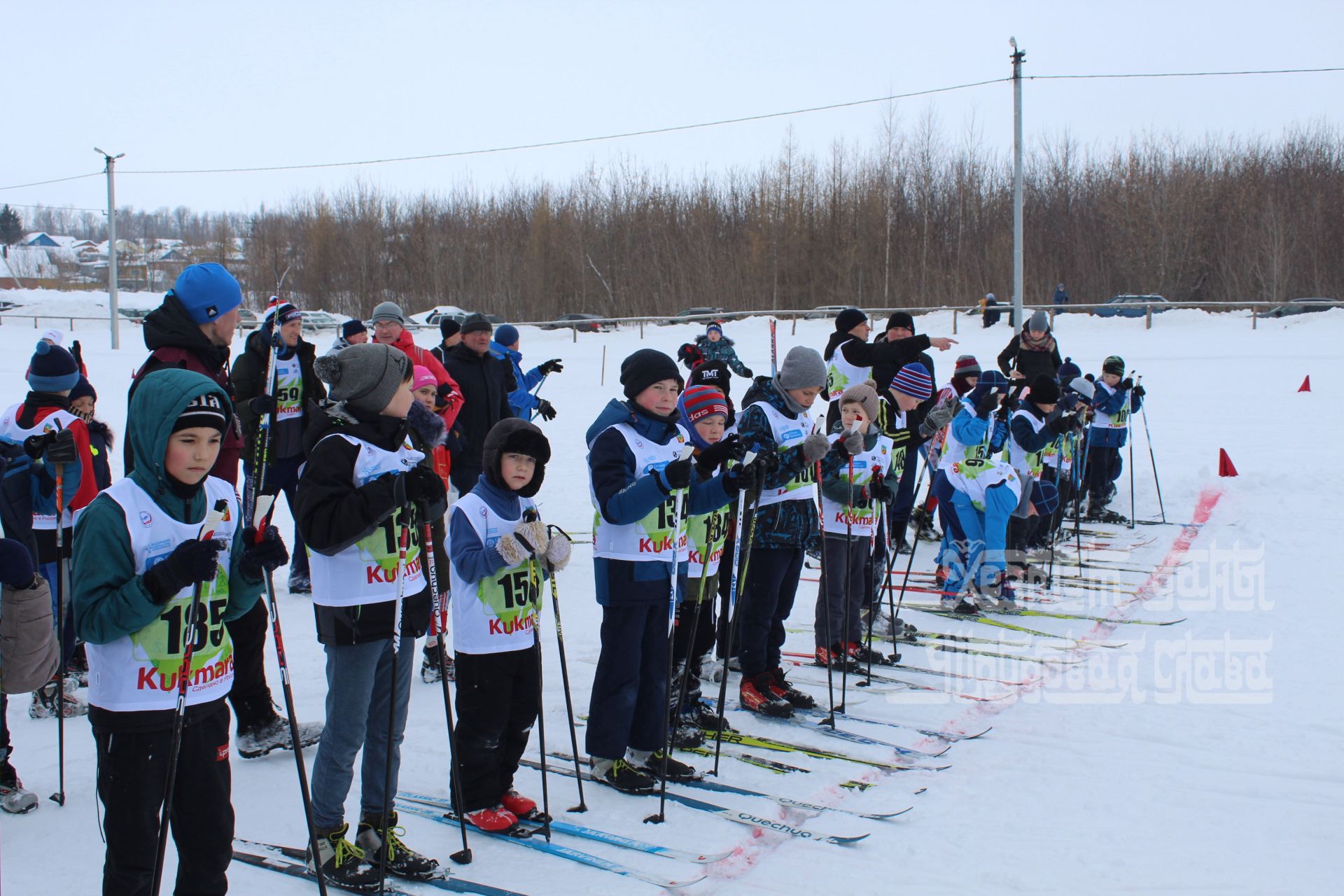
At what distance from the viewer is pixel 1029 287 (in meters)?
33.3

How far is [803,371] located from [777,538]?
2.85 ft

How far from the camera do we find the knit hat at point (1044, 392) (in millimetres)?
7836

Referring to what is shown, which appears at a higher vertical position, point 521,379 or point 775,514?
point 521,379

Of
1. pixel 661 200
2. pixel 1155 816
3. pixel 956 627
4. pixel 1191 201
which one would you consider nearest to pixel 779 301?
pixel 661 200

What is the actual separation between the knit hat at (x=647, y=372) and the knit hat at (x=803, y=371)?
1111 millimetres

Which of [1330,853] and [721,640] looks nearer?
[1330,853]

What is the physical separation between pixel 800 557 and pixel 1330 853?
2479 millimetres

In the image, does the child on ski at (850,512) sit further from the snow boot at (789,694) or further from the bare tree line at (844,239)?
the bare tree line at (844,239)

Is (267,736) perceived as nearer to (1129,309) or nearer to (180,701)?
(180,701)

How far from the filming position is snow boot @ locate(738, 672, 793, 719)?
16.8ft

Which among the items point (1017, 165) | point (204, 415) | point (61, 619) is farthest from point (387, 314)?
point (1017, 165)

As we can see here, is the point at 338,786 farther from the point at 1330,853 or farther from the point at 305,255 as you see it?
the point at 305,255

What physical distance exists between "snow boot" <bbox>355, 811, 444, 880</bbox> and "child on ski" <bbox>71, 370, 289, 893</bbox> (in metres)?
0.68

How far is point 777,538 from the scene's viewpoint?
5082 mm
